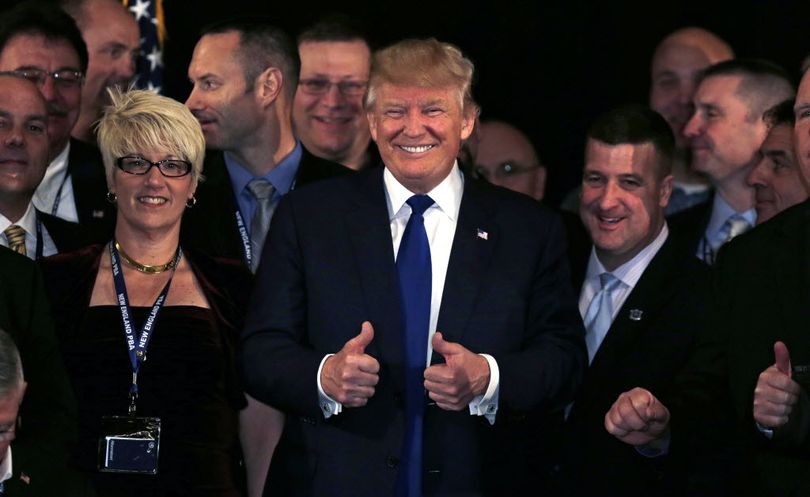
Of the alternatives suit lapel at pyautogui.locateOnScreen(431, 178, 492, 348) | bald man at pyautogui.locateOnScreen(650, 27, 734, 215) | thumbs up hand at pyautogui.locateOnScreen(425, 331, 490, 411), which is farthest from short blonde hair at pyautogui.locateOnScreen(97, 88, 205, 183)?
bald man at pyautogui.locateOnScreen(650, 27, 734, 215)

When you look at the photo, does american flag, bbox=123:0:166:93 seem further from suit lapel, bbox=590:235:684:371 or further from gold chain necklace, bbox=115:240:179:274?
suit lapel, bbox=590:235:684:371

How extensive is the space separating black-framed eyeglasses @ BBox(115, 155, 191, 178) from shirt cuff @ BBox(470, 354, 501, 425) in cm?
117

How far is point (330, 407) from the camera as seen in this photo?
4500 millimetres

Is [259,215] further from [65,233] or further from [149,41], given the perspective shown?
[149,41]

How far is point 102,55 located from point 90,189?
1152 mm

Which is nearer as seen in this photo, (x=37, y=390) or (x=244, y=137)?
(x=37, y=390)

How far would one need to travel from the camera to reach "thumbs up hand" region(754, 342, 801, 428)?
4172mm

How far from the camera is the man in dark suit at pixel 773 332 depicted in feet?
13.9

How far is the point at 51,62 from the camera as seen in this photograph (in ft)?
20.0

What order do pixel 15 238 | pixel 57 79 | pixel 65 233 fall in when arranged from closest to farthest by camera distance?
pixel 15 238 → pixel 65 233 → pixel 57 79

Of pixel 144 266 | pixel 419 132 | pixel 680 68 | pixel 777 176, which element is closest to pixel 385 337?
pixel 419 132

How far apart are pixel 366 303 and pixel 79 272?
895 millimetres

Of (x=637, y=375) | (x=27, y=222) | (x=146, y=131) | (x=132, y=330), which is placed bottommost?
(x=637, y=375)

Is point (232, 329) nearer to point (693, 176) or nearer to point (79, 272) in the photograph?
point (79, 272)
